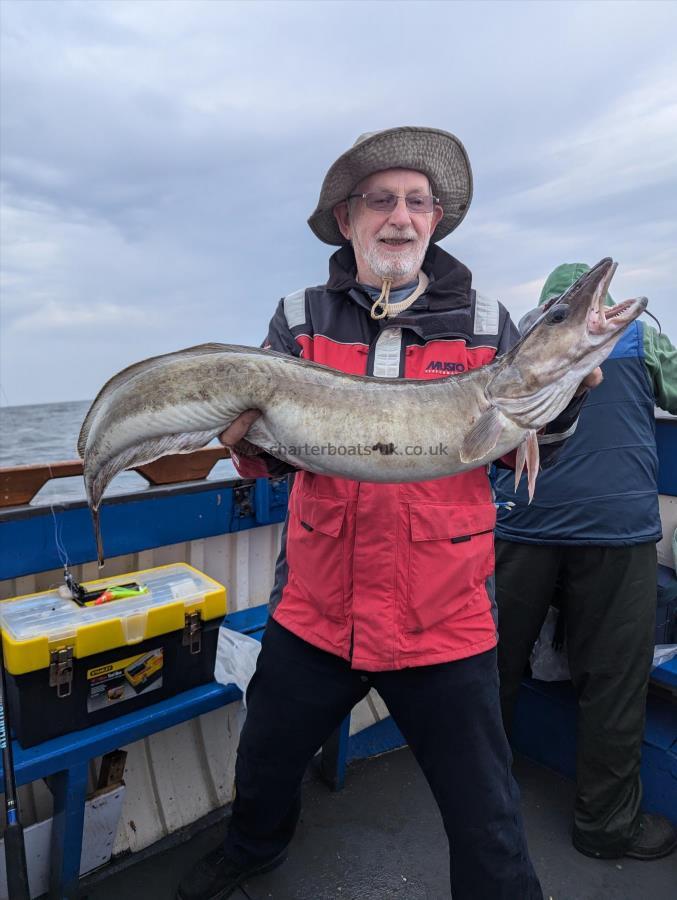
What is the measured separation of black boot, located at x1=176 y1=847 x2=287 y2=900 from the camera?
3.08m

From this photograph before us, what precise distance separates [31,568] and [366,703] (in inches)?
96.3

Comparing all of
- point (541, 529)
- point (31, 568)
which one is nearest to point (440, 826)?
point (541, 529)

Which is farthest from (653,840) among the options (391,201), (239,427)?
(391,201)

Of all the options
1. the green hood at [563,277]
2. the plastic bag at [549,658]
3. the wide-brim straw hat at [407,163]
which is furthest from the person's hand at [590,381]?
the plastic bag at [549,658]

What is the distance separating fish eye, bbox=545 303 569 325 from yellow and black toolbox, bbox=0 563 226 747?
7.21 ft

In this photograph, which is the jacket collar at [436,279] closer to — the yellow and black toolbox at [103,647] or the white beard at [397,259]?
the white beard at [397,259]

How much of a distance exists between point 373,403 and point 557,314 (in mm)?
750

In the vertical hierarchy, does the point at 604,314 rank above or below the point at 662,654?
above

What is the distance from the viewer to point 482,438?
2389 millimetres

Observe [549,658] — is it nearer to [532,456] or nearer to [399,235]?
[532,456]

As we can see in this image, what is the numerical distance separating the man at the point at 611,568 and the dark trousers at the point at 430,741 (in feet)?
3.92

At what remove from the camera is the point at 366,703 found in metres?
4.59

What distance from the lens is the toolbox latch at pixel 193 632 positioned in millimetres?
3363

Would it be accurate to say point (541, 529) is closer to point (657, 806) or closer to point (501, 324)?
point (501, 324)
